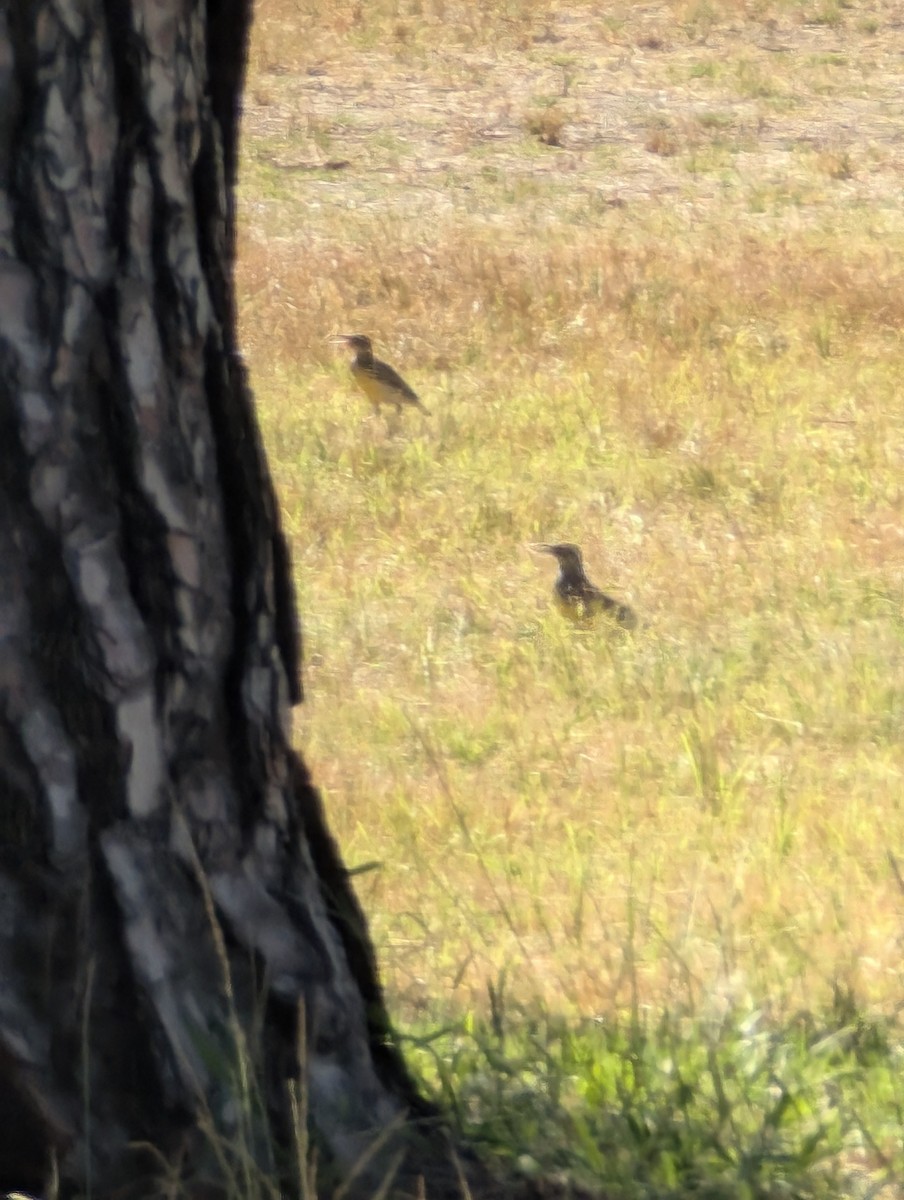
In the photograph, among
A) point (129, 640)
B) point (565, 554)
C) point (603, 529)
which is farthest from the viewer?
point (603, 529)

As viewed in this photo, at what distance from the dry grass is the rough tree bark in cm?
69

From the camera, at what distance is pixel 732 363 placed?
11633mm

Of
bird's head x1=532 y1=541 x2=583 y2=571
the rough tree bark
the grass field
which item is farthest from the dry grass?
the rough tree bark

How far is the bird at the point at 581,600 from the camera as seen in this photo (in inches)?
288

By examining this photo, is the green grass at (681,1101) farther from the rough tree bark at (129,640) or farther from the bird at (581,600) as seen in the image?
the bird at (581,600)

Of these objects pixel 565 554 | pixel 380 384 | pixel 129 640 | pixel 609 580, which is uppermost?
pixel 129 640

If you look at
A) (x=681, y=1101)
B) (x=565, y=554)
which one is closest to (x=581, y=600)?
(x=565, y=554)

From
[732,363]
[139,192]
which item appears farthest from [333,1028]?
[732,363]

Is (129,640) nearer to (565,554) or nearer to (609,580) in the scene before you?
(565,554)

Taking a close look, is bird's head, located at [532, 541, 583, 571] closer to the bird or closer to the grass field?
the bird

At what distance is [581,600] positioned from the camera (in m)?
7.39

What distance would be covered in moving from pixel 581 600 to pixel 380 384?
365 centimetres

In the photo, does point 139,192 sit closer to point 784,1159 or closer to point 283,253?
point 784,1159

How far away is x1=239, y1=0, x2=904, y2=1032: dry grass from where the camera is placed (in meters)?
4.66
